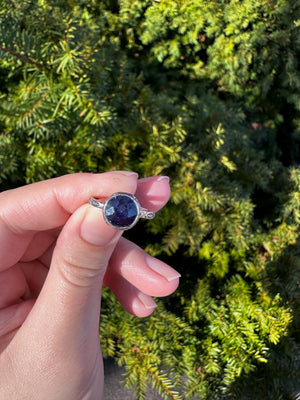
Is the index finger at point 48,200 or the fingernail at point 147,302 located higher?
the index finger at point 48,200

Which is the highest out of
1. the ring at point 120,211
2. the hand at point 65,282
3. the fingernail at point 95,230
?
the ring at point 120,211

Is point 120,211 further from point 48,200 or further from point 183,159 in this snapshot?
point 183,159

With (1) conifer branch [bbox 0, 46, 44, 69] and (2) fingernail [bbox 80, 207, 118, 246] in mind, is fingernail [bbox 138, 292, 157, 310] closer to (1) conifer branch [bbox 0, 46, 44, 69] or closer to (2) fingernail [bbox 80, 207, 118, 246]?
(2) fingernail [bbox 80, 207, 118, 246]

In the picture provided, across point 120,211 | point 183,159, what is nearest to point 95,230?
point 120,211

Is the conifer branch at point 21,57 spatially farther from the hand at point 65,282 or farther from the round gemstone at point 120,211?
the round gemstone at point 120,211

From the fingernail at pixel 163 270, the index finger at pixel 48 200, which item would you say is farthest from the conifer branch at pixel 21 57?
the fingernail at pixel 163 270

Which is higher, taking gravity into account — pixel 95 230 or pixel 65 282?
pixel 95 230

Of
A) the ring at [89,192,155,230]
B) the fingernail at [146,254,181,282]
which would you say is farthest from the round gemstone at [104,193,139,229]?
the fingernail at [146,254,181,282]
